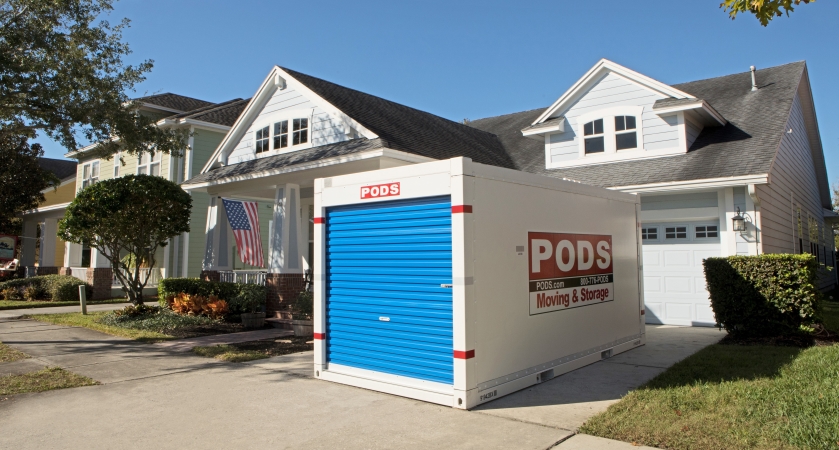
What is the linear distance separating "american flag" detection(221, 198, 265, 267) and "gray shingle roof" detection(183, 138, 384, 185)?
929 mm

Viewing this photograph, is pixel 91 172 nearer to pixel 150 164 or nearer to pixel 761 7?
pixel 150 164

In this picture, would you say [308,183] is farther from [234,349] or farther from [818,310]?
[818,310]

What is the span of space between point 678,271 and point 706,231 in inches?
42.7

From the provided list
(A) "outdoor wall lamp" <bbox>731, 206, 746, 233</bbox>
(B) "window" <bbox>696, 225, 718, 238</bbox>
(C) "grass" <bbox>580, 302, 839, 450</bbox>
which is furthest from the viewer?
(B) "window" <bbox>696, 225, 718, 238</bbox>

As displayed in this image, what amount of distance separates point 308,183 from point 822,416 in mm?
11921

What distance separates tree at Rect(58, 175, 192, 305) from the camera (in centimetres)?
1365

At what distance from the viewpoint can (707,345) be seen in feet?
32.2

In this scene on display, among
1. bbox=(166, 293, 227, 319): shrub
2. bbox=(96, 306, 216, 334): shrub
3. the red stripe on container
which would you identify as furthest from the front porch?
the red stripe on container

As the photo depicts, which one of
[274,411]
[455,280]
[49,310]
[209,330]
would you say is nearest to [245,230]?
[209,330]

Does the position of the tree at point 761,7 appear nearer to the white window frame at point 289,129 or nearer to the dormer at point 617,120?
the dormer at point 617,120

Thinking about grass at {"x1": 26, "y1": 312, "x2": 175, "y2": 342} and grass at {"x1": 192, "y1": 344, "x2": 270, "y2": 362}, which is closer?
grass at {"x1": 192, "y1": 344, "x2": 270, "y2": 362}

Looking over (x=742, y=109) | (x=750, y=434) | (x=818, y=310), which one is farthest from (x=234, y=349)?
(x=742, y=109)

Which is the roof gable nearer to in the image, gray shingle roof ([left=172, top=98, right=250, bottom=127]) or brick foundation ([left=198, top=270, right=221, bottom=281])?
brick foundation ([left=198, top=270, right=221, bottom=281])

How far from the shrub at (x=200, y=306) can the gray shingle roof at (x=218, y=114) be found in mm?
8440
